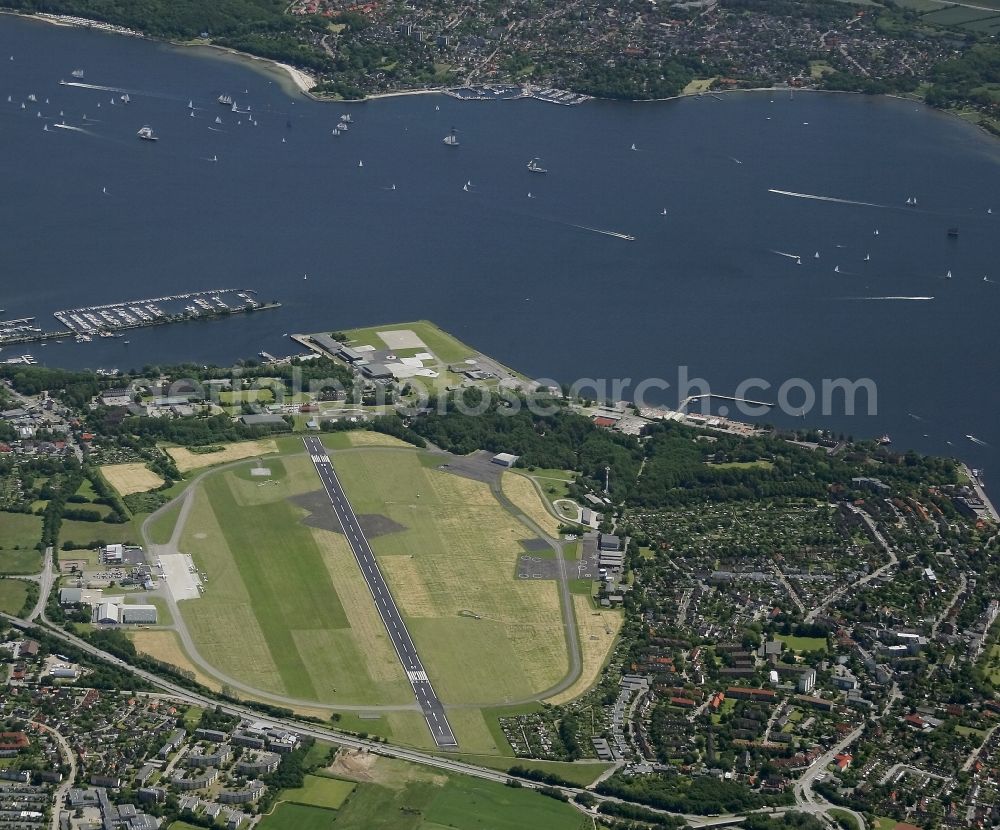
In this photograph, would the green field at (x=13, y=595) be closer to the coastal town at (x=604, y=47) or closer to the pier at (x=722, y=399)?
the pier at (x=722, y=399)

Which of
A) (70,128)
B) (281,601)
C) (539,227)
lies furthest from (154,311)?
(70,128)

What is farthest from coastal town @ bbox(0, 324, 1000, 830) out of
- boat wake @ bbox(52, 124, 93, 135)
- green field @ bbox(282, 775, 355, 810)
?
boat wake @ bbox(52, 124, 93, 135)

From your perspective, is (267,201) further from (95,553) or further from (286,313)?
(95,553)

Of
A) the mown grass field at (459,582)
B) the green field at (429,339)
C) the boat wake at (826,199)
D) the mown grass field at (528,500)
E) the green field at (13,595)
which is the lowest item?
the green field at (13,595)

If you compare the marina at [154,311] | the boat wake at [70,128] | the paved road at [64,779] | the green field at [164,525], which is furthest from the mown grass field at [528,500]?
the boat wake at [70,128]

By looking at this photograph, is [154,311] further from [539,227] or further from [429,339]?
[539,227]

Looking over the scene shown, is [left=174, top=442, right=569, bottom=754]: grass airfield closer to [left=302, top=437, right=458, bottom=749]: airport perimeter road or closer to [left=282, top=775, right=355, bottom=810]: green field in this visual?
[left=302, top=437, right=458, bottom=749]: airport perimeter road
